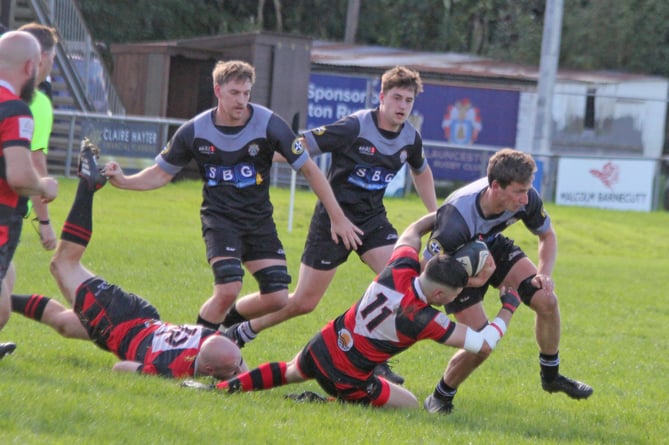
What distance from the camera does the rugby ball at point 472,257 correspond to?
253 inches

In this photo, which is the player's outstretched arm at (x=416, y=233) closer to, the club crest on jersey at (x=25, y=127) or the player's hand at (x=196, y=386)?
the player's hand at (x=196, y=386)

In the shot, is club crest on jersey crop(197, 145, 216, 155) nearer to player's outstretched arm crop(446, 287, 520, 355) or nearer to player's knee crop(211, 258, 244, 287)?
player's knee crop(211, 258, 244, 287)

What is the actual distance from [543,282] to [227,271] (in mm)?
2213

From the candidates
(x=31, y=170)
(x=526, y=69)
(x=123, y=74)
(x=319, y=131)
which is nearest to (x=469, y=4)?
(x=526, y=69)

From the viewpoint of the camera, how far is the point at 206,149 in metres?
8.34

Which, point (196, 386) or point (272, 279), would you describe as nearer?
point (196, 386)

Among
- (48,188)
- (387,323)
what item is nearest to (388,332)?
(387,323)

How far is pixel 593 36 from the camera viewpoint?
1758 inches

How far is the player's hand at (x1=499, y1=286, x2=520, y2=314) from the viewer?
700cm

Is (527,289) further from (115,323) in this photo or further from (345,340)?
(115,323)

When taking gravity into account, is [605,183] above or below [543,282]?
below

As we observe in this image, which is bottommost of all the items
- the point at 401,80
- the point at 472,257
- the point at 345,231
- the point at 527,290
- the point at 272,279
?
the point at 272,279

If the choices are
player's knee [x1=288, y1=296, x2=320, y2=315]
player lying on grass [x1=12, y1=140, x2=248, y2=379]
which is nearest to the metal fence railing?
player's knee [x1=288, y1=296, x2=320, y2=315]

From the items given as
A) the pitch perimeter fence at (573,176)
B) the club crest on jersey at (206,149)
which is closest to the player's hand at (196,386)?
the club crest on jersey at (206,149)
